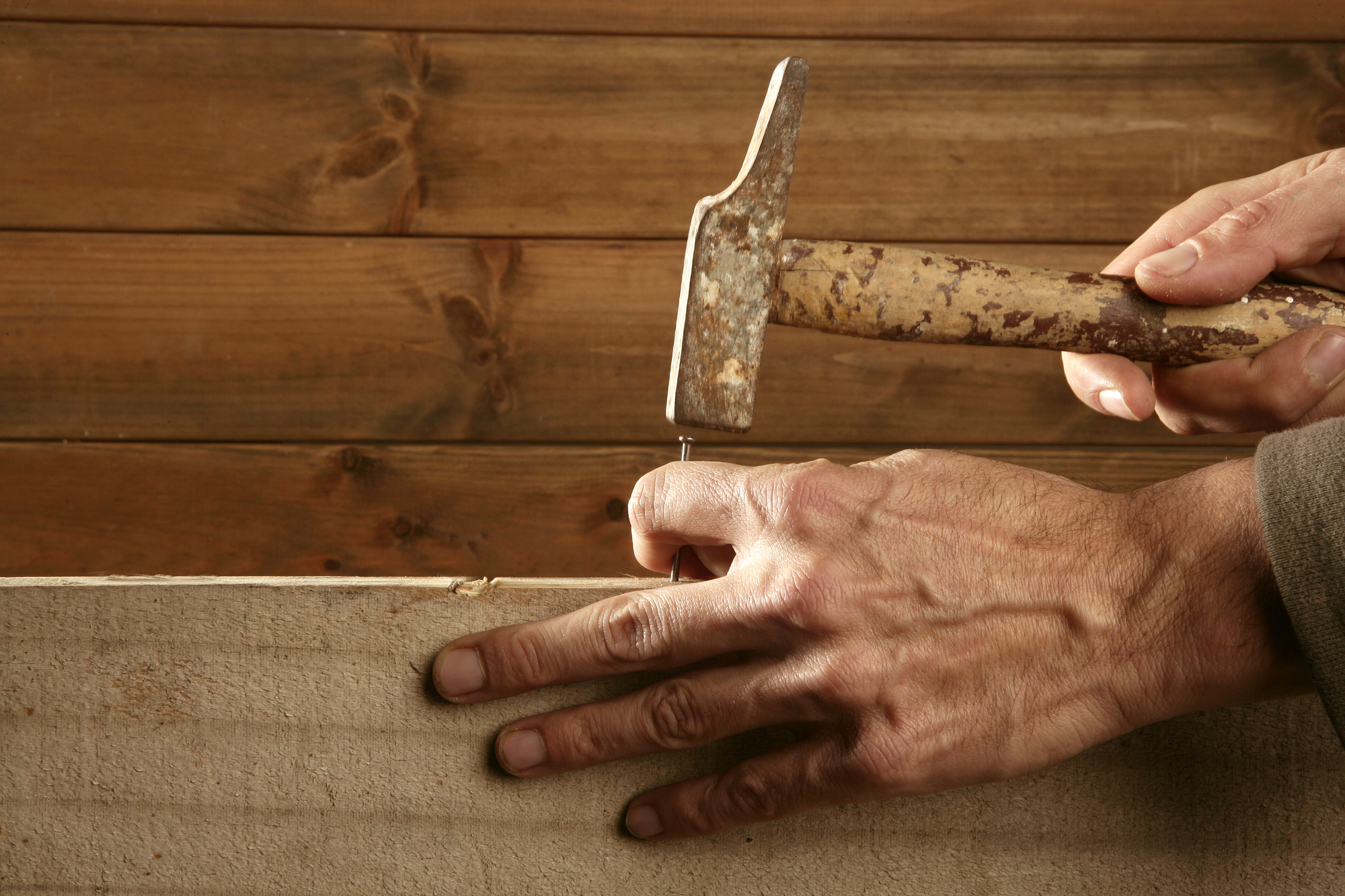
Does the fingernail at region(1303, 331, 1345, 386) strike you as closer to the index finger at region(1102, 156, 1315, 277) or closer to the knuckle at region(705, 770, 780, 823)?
the index finger at region(1102, 156, 1315, 277)

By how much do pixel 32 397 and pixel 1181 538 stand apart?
1.45 m

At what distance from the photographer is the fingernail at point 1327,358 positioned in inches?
28.2

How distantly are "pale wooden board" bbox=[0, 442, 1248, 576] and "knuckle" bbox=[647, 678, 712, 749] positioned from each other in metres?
0.78

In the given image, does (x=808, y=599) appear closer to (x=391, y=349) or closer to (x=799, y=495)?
(x=799, y=495)

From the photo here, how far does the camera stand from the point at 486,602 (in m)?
0.57

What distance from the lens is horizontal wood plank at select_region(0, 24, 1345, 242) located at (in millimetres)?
1254

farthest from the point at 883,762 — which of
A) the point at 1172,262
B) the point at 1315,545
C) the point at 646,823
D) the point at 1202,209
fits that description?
the point at 1202,209

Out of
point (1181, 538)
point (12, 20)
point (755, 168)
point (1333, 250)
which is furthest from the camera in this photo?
point (12, 20)

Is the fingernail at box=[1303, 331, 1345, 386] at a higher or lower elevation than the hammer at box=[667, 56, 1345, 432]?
lower

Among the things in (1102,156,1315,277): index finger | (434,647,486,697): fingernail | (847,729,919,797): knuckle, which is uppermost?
(1102,156,1315,277): index finger

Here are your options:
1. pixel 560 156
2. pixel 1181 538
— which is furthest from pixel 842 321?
pixel 560 156

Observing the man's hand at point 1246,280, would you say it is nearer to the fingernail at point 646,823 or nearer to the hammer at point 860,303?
the hammer at point 860,303

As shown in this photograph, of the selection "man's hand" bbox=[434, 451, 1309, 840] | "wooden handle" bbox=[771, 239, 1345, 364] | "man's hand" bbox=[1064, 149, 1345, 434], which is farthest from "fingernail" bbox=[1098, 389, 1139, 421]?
"man's hand" bbox=[434, 451, 1309, 840]

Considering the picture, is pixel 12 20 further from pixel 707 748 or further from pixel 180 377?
pixel 707 748
